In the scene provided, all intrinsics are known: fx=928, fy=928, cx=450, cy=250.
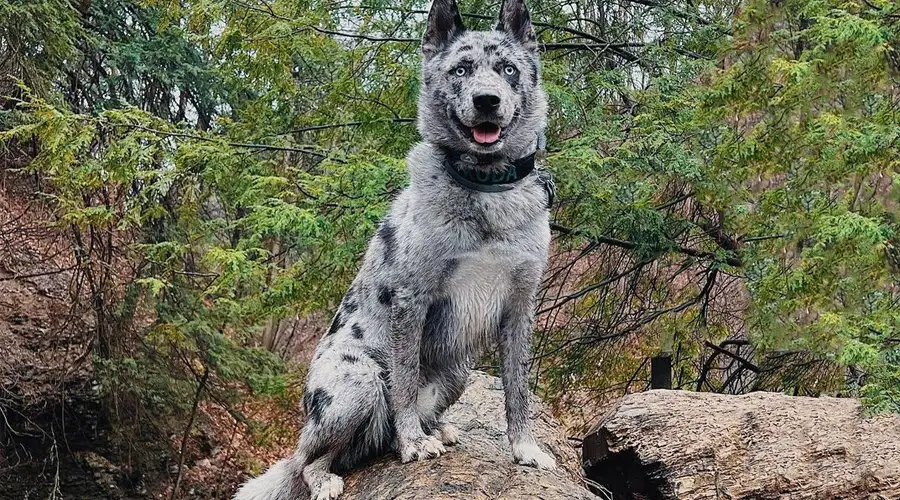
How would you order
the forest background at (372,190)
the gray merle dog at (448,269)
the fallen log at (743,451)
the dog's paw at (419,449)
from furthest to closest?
the forest background at (372,190) → the fallen log at (743,451) → the dog's paw at (419,449) → the gray merle dog at (448,269)

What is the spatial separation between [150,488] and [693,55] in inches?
318

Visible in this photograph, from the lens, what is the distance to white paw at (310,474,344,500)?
441 centimetres

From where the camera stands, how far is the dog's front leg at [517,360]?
4.36 meters

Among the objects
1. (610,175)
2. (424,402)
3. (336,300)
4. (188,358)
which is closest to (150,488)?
(188,358)

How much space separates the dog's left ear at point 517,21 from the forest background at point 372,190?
9.30ft

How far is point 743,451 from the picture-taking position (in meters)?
5.89

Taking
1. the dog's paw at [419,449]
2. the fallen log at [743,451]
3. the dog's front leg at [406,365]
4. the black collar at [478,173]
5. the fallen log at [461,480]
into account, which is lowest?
the fallen log at [743,451]

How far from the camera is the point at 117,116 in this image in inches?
299

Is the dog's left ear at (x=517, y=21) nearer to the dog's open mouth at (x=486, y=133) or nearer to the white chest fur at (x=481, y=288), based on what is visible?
the dog's open mouth at (x=486, y=133)

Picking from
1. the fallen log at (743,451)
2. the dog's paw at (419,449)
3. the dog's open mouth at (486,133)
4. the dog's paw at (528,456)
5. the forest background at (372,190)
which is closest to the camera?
the dog's open mouth at (486,133)

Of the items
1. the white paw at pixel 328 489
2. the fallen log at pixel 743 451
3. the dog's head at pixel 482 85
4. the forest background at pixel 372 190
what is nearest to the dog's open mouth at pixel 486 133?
the dog's head at pixel 482 85

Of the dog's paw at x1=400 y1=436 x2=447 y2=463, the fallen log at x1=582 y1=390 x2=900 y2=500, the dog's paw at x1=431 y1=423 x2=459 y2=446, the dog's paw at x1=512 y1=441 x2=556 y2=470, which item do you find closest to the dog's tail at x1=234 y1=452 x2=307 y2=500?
the dog's paw at x1=400 y1=436 x2=447 y2=463

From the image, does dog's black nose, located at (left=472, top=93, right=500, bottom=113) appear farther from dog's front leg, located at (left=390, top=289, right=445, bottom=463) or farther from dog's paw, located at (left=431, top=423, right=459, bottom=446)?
dog's paw, located at (left=431, top=423, right=459, bottom=446)

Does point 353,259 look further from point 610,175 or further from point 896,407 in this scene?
point 896,407
